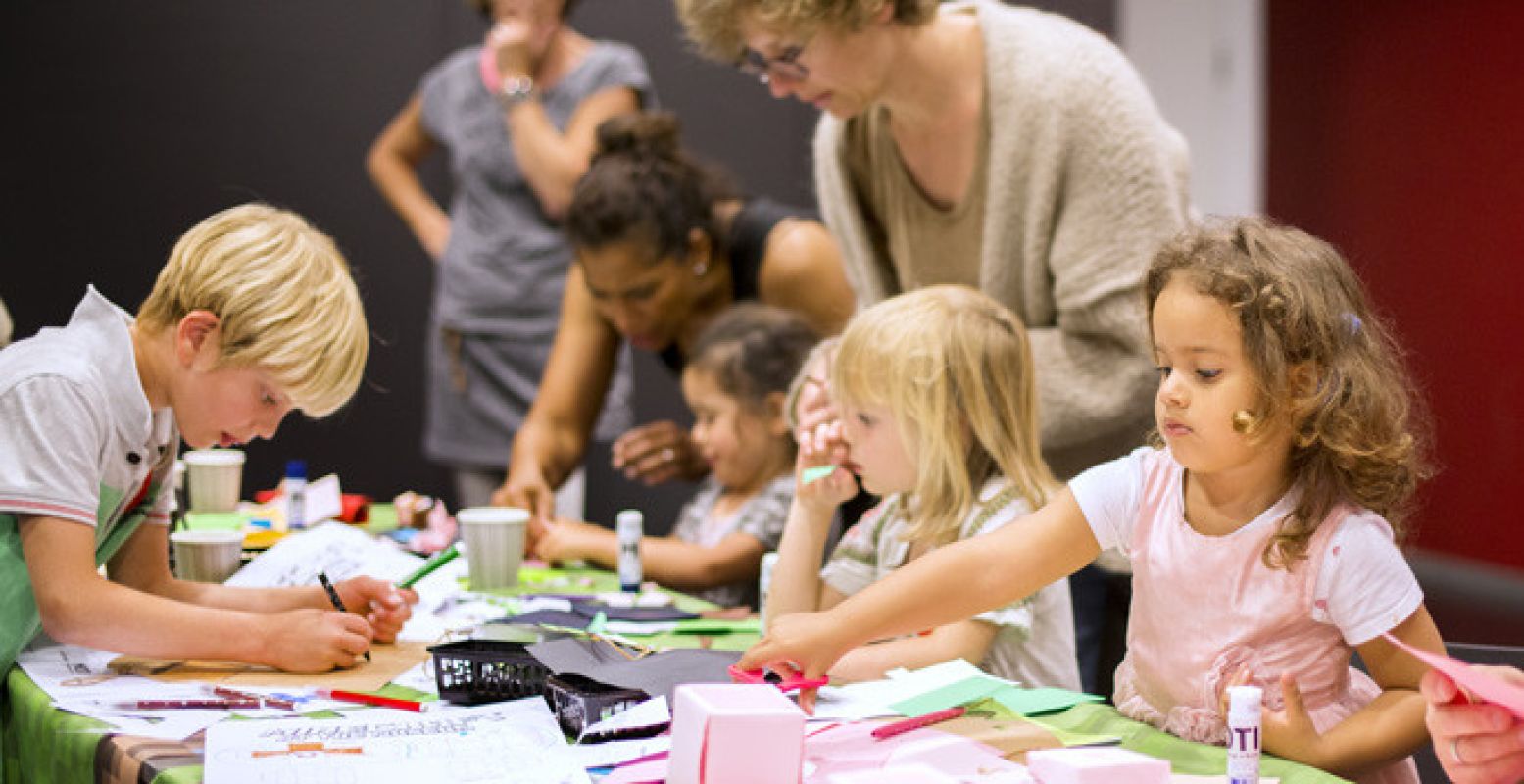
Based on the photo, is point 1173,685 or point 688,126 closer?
point 1173,685

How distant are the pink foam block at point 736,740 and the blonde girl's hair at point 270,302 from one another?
2.66 feet

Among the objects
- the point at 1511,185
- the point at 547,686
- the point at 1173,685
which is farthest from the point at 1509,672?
the point at 1511,185

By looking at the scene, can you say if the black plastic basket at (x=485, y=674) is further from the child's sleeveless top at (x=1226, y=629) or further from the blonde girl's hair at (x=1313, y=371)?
the blonde girl's hair at (x=1313, y=371)

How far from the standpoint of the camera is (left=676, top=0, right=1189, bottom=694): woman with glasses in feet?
7.80

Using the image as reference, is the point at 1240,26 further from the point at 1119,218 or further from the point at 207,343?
the point at 207,343

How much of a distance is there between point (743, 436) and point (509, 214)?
1679 millimetres

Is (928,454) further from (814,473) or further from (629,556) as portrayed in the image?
(629,556)

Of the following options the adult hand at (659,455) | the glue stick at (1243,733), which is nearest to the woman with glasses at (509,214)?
the adult hand at (659,455)

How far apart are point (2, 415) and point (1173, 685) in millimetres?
1319

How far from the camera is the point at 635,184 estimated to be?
312cm

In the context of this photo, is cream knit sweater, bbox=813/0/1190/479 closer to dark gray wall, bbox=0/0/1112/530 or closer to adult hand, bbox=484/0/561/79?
adult hand, bbox=484/0/561/79

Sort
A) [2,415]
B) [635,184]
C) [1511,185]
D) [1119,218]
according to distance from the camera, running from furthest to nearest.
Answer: [1511,185]
[635,184]
[1119,218]
[2,415]

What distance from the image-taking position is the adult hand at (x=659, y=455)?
10.5 feet

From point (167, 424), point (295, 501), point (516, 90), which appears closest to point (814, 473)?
point (167, 424)
